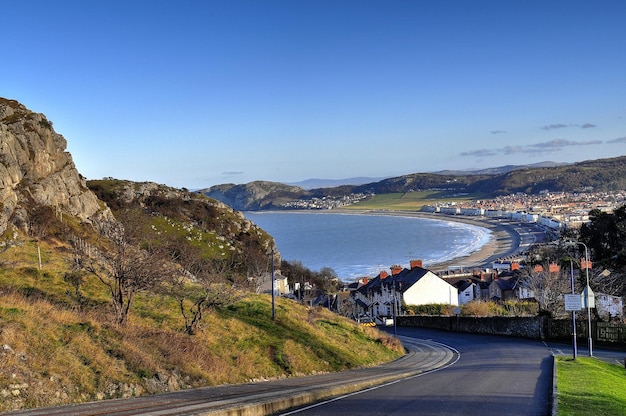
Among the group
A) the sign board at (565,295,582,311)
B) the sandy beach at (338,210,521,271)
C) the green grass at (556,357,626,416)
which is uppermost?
the sign board at (565,295,582,311)

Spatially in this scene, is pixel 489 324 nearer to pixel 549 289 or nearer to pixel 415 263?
pixel 549 289

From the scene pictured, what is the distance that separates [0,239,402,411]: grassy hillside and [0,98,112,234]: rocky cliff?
15.4m

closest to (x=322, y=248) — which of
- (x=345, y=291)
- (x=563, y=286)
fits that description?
(x=345, y=291)

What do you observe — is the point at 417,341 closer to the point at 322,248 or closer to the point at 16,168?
the point at 16,168

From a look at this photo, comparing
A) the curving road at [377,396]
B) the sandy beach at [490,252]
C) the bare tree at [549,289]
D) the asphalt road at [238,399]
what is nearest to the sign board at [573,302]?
the curving road at [377,396]

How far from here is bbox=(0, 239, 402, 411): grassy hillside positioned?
48.8 feet

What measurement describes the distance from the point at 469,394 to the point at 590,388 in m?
3.79

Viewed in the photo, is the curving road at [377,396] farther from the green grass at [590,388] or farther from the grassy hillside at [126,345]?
the grassy hillside at [126,345]

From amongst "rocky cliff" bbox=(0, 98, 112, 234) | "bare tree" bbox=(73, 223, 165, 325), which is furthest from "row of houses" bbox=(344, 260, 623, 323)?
"bare tree" bbox=(73, 223, 165, 325)

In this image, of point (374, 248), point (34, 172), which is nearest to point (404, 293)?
point (34, 172)

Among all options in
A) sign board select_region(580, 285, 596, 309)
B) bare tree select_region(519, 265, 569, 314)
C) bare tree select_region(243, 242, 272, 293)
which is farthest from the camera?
bare tree select_region(243, 242, 272, 293)

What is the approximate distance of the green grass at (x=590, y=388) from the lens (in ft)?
46.1

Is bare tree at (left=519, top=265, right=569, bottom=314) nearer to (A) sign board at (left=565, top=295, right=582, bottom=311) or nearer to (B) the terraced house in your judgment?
(B) the terraced house

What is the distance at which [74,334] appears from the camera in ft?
57.3
